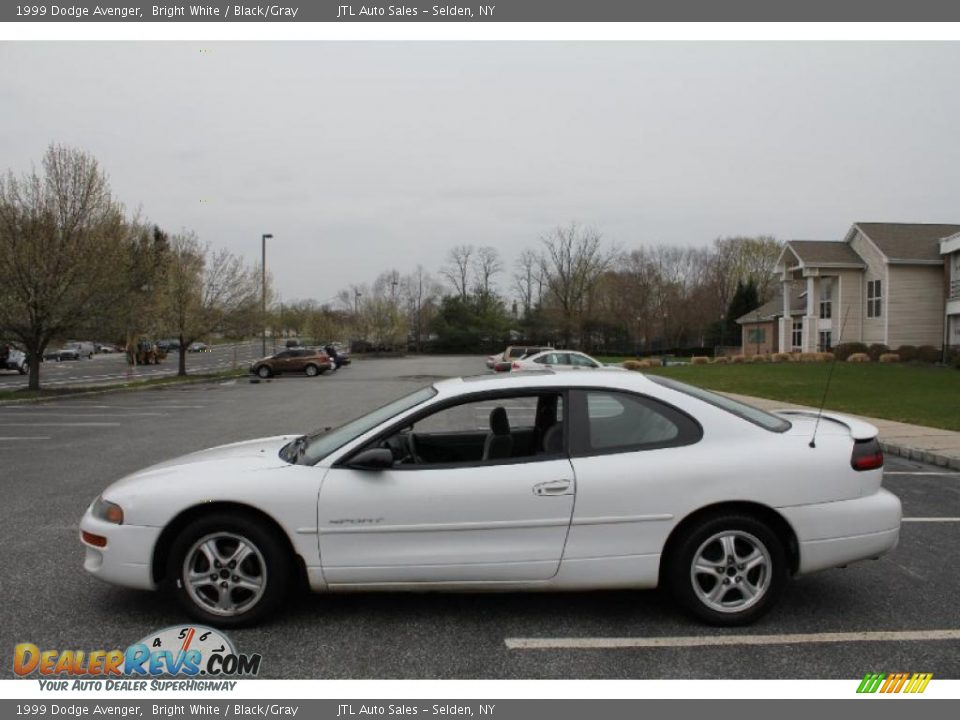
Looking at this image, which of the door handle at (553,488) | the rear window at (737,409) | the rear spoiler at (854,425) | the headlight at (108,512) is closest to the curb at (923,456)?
the rear spoiler at (854,425)

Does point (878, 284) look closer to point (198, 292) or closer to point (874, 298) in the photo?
point (874, 298)

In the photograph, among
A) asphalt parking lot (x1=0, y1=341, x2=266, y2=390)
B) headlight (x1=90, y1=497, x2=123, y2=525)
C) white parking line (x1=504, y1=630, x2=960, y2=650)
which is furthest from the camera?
asphalt parking lot (x1=0, y1=341, x2=266, y2=390)

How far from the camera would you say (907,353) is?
32562 mm

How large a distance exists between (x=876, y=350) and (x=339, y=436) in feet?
118

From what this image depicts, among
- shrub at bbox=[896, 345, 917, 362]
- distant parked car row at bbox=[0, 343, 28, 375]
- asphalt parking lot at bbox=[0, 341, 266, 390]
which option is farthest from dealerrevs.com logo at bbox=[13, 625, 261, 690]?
distant parked car row at bbox=[0, 343, 28, 375]

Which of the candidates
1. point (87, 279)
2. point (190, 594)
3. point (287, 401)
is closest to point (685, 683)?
point (190, 594)

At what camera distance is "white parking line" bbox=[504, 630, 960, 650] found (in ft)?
11.9

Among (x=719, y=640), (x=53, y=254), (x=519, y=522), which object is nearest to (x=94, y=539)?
(x=519, y=522)

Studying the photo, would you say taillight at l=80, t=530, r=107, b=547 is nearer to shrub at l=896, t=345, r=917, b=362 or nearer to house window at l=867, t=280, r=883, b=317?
shrub at l=896, t=345, r=917, b=362

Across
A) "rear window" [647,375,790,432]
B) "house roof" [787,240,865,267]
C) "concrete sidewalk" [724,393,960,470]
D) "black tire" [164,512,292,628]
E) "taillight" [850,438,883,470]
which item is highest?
"house roof" [787,240,865,267]

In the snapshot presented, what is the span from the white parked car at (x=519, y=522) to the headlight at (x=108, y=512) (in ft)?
0.04

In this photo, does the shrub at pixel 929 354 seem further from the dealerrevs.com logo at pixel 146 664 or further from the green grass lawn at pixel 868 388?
the dealerrevs.com logo at pixel 146 664

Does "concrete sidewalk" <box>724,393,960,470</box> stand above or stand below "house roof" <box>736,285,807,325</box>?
below

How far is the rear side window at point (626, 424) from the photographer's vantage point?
3.98 meters
